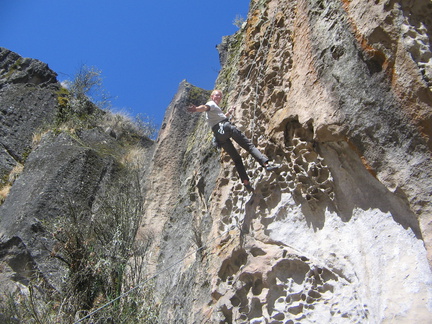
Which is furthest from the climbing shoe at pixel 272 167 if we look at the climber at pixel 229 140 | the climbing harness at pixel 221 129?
the climbing harness at pixel 221 129

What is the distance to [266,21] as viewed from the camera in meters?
8.34

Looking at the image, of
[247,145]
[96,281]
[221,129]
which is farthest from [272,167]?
[96,281]

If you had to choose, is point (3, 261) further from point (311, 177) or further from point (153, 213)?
point (311, 177)

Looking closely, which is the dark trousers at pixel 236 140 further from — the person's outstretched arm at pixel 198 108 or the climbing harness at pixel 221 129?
the person's outstretched arm at pixel 198 108

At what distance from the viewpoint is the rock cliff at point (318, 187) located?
4906mm

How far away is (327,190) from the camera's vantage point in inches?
230

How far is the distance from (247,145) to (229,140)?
1.11 feet

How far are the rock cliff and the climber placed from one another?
0.22 m

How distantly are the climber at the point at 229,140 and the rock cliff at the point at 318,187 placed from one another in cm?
22

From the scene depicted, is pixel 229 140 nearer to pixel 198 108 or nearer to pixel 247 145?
pixel 247 145

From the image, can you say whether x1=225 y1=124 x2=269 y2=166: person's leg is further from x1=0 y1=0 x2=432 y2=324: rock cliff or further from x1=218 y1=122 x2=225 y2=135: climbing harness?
x1=0 y1=0 x2=432 y2=324: rock cliff

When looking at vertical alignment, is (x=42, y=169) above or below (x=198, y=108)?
above

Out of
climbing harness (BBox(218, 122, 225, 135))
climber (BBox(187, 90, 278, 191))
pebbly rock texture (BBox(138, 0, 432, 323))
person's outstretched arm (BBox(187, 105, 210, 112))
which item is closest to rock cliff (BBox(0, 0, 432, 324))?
pebbly rock texture (BBox(138, 0, 432, 323))

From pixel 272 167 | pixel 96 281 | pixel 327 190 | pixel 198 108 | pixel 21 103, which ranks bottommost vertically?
pixel 96 281
